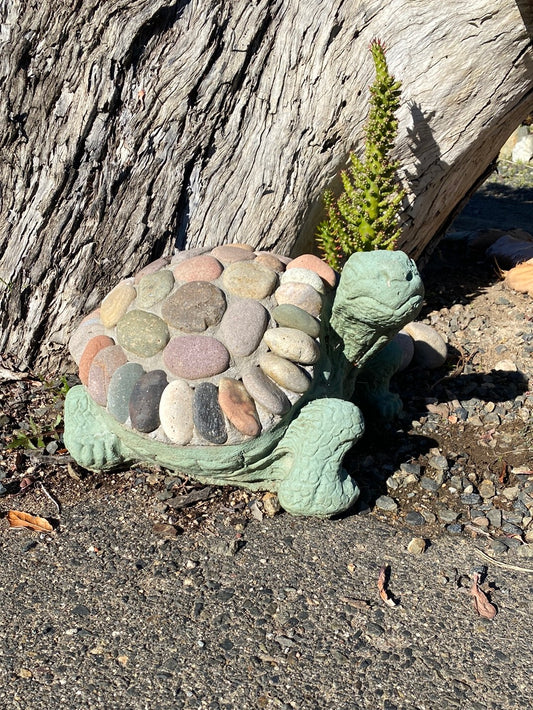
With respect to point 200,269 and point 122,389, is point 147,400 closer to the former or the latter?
point 122,389

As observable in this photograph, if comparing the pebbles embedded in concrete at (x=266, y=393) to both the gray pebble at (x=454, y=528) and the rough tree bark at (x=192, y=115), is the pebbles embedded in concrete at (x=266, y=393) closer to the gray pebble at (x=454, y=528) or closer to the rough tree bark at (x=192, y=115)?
the gray pebble at (x=454, y=528)

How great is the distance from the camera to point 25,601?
232 centimetres

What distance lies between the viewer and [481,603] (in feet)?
7.68

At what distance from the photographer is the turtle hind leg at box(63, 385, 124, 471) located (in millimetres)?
2803

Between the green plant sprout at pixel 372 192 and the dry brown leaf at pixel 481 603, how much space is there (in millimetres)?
1729

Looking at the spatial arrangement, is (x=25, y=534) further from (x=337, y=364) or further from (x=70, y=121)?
(x=70, y=121)

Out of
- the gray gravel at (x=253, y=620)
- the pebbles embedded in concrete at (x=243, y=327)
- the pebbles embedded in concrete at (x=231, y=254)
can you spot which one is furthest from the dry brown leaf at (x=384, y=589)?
the pebbles embedded in concrete at (x=231, y=254)

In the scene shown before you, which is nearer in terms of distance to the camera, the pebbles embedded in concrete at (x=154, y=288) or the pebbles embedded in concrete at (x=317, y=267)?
the pebbles embedded in concrete at (x=154, y=288)

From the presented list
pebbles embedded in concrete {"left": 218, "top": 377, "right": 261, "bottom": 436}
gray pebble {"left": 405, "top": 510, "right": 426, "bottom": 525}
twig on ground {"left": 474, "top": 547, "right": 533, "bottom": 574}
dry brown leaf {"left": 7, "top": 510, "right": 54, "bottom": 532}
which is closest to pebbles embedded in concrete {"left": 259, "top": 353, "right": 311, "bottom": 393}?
pebbles embedded in concrete {"left": 218, "top": 377, "right": 261, "bottom": 436}

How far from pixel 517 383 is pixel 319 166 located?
1515mm

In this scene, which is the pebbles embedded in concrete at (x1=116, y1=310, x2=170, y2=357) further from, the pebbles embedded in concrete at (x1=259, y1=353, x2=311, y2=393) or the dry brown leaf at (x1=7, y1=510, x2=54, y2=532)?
the dry brown leaf at (x1=7, y1=510, x2=54, y2=532)

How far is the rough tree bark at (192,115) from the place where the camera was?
3.19 metres

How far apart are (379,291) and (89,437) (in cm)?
126

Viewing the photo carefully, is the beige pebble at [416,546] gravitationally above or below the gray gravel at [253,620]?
below
